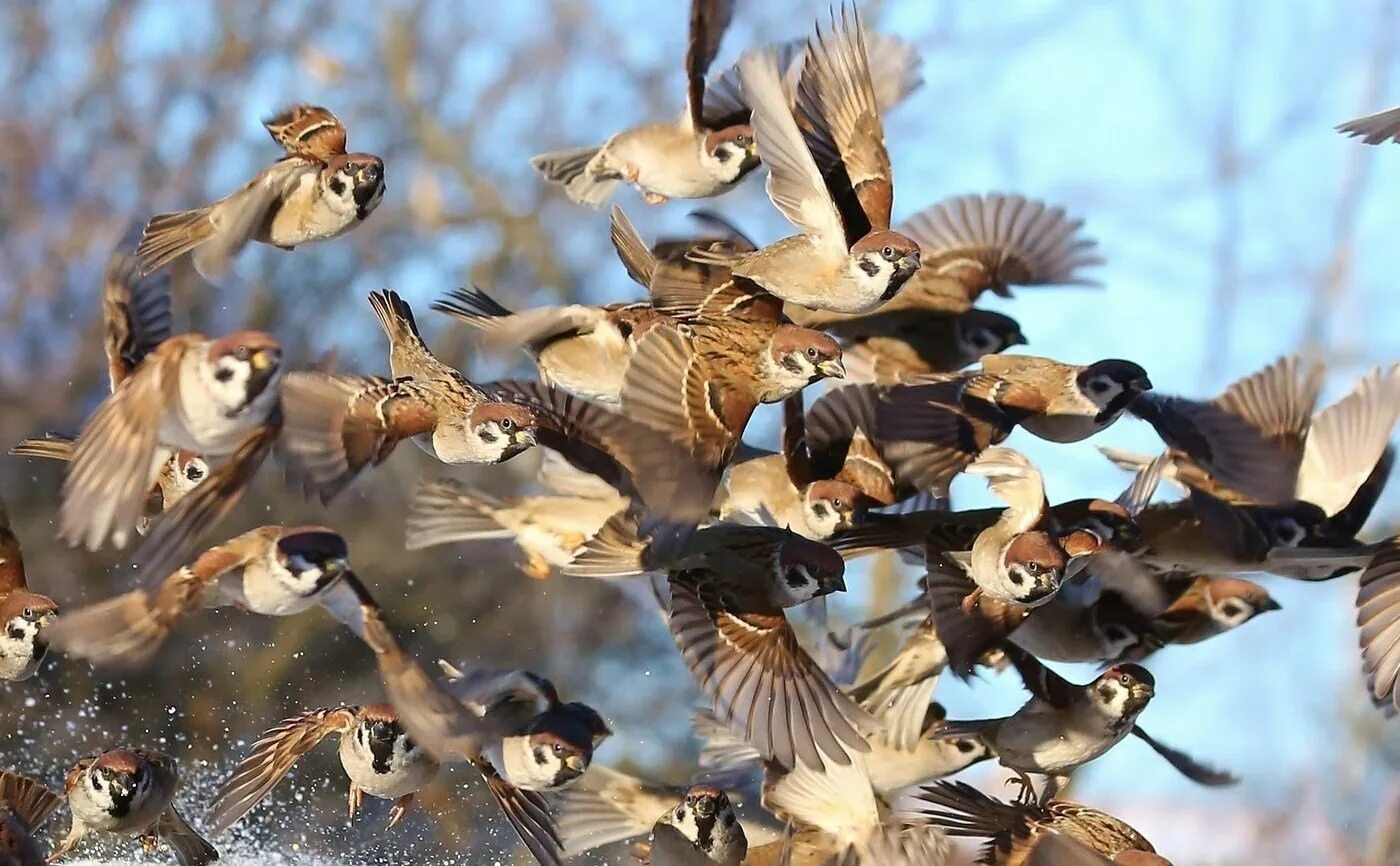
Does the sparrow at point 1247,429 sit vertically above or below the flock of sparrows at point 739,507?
above

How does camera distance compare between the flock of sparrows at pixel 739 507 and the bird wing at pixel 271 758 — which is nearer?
the flock of sparrows at pixel 739 507

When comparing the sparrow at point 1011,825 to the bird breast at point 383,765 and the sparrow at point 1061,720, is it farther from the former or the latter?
the bird breast at point 383,765

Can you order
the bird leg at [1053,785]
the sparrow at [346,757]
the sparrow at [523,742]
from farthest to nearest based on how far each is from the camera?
the bird leg at [1053,785], the sparrow at [346,757], the sparrow at [523,742]

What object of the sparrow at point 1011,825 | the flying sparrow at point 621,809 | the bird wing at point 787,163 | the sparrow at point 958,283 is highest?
the sparrow at point 958,283

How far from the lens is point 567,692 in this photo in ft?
27.5

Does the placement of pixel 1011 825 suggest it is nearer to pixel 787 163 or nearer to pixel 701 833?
pixel 701 833

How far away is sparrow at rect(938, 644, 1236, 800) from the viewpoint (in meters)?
2.95

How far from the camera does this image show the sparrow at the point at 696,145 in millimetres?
2989

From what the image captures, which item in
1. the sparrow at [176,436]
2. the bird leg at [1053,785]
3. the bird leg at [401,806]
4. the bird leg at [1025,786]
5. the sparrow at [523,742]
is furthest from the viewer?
the bird leg at [1025,786]

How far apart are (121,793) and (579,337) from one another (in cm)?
111

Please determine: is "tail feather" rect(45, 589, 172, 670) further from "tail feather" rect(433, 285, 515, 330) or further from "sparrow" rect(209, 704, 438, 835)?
"tail feather" rect(433, 285, 515, 330)

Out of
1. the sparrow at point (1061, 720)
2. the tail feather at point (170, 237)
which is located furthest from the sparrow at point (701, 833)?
the tail feather at point (170, 237)

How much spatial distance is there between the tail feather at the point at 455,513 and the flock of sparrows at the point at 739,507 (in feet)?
0.03

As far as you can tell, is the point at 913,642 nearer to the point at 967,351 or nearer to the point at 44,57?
the point at 967,351
